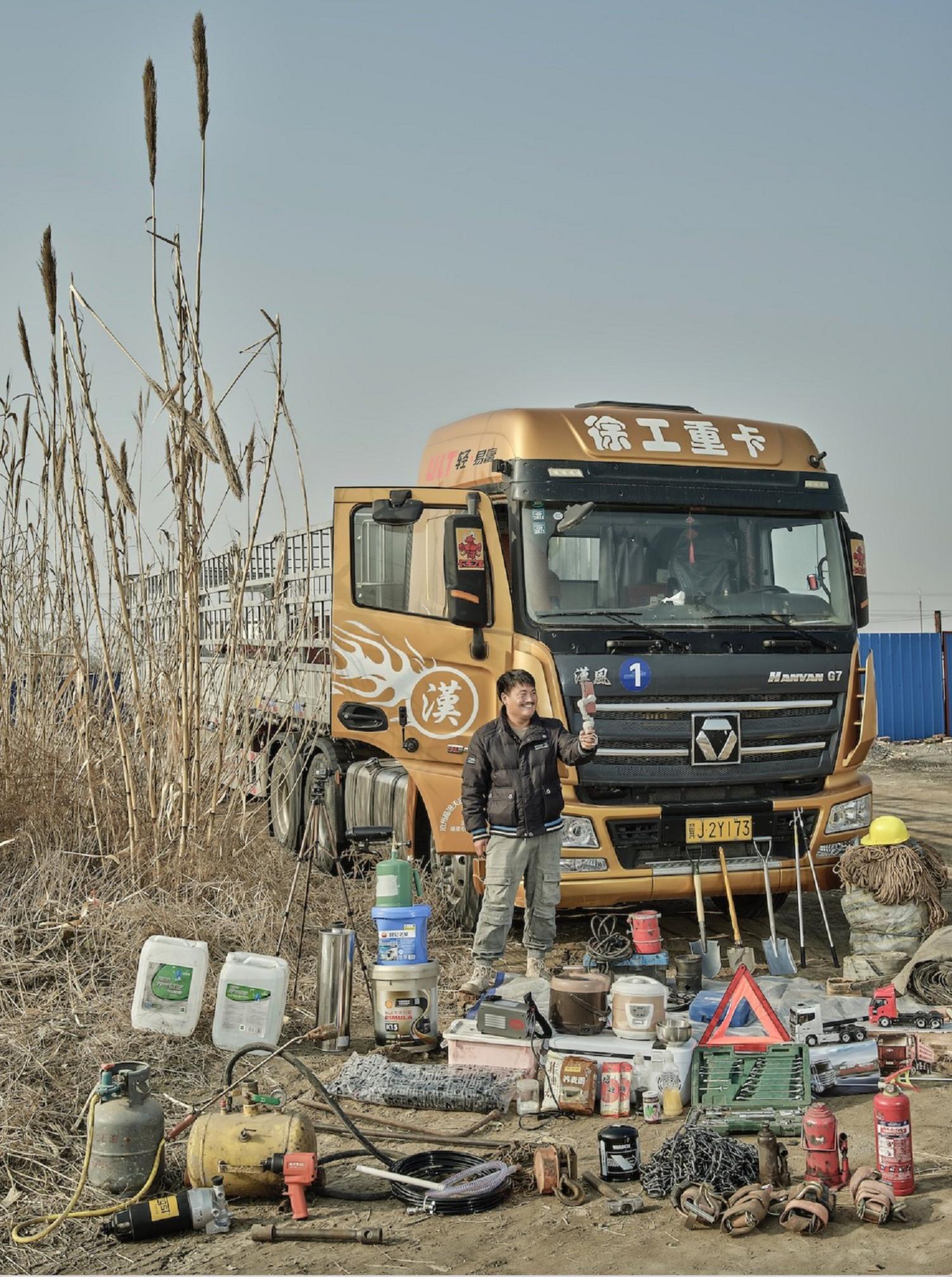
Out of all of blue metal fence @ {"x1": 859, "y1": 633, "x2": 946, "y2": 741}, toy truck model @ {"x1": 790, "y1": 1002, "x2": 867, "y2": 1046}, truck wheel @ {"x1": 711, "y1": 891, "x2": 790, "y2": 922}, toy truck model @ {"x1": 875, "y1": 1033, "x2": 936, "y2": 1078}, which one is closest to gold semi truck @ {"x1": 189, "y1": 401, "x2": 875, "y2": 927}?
truck wheel @ {"x1": 711, "y1": 891, "x2": 790, "y2": 922}

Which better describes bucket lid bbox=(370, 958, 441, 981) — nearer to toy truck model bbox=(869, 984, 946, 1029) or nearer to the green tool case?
the green tool case

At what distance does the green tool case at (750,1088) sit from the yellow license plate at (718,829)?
2275 mm

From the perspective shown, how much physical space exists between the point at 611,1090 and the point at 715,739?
2.67 meters

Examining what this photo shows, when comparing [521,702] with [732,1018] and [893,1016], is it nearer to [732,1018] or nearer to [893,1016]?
[732,1018]

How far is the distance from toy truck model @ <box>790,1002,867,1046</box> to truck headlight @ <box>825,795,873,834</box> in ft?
7.54

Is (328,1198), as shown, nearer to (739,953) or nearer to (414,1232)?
(414,1232)

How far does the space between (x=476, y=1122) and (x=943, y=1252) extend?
1.91 meters

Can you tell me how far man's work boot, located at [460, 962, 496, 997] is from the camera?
6.66 metres

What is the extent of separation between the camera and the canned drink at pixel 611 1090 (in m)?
5.31

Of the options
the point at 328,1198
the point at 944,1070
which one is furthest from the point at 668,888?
the point at 328,1198

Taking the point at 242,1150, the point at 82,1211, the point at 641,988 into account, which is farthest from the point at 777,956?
the point at 82,1211

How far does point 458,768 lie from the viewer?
778cm

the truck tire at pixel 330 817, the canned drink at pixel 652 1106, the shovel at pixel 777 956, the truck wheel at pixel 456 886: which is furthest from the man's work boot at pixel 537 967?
the truck tire at pixel 330 817

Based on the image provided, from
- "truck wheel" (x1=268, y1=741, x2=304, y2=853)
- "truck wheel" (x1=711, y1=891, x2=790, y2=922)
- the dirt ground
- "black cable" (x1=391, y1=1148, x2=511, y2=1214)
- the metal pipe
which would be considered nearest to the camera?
the dirt ground
